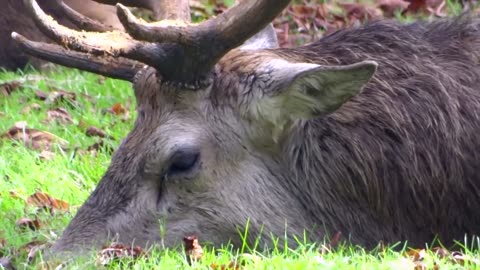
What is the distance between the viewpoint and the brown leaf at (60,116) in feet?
31.6

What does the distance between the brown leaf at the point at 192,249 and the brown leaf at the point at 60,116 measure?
Result: 3.87m

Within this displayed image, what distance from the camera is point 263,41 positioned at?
7023mm

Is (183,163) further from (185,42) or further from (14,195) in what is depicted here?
(14,195)

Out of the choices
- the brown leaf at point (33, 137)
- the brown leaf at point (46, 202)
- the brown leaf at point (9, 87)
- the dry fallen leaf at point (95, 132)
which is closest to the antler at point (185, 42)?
the brown leaf at point (46, 202)

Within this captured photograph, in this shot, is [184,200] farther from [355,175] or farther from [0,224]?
[0,224]

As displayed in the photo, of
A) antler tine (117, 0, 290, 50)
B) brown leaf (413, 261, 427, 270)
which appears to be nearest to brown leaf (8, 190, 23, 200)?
antler tine (117, 0, 290, 50)

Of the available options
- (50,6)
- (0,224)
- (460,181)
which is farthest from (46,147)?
(460,181)

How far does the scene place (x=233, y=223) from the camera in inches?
238

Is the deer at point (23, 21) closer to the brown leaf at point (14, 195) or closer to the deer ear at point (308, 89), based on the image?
the brown leaf at point (14, 195)

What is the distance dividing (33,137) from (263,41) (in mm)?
2576

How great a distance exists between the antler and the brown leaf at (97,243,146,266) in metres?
0.85

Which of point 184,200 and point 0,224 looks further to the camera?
point 0,224

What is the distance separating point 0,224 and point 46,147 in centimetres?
175

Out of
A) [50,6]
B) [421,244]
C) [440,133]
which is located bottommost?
[421,244]
